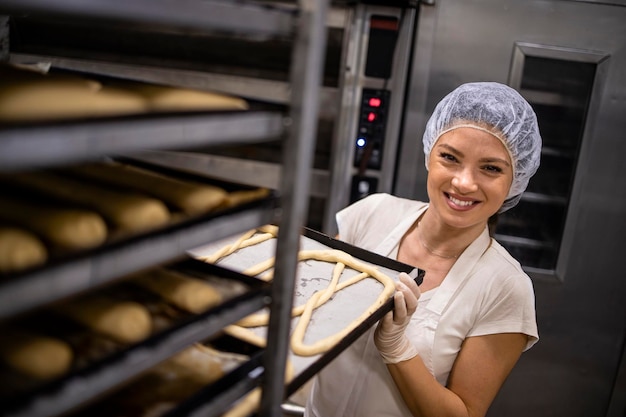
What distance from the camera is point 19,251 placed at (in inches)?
19.3

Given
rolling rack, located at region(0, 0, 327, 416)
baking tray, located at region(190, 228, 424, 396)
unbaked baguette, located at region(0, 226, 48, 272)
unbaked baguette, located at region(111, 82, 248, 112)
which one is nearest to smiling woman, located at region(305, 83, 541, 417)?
baking tray, located at region(190, 228, 424, 396)

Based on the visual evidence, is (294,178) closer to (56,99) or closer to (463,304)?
(56,99)

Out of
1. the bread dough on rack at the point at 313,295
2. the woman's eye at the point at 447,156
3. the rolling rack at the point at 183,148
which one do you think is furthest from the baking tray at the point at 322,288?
the woman's eye at the point at 447,156

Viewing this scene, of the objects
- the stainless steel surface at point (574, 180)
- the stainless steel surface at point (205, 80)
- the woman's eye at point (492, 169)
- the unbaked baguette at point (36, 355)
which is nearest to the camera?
the unbaked baguette at point (36, 355)

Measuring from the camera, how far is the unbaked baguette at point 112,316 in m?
0.62

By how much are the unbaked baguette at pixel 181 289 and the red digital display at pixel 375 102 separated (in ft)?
5.23

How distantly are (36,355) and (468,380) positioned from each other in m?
1.15

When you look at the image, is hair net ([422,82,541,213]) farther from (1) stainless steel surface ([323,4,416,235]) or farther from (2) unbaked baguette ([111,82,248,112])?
(2) unbaked baguette ([111,82,248,112])

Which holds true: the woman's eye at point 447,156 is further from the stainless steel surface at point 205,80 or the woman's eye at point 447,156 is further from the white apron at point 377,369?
the stainless steel surface at point 205,80

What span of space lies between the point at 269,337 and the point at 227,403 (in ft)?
0.30

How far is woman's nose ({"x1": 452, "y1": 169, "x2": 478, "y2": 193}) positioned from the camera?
1.44 meters

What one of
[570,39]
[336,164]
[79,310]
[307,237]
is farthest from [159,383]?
[570,39]

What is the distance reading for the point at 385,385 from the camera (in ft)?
4.88

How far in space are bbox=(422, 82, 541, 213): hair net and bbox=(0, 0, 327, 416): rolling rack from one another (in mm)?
971
